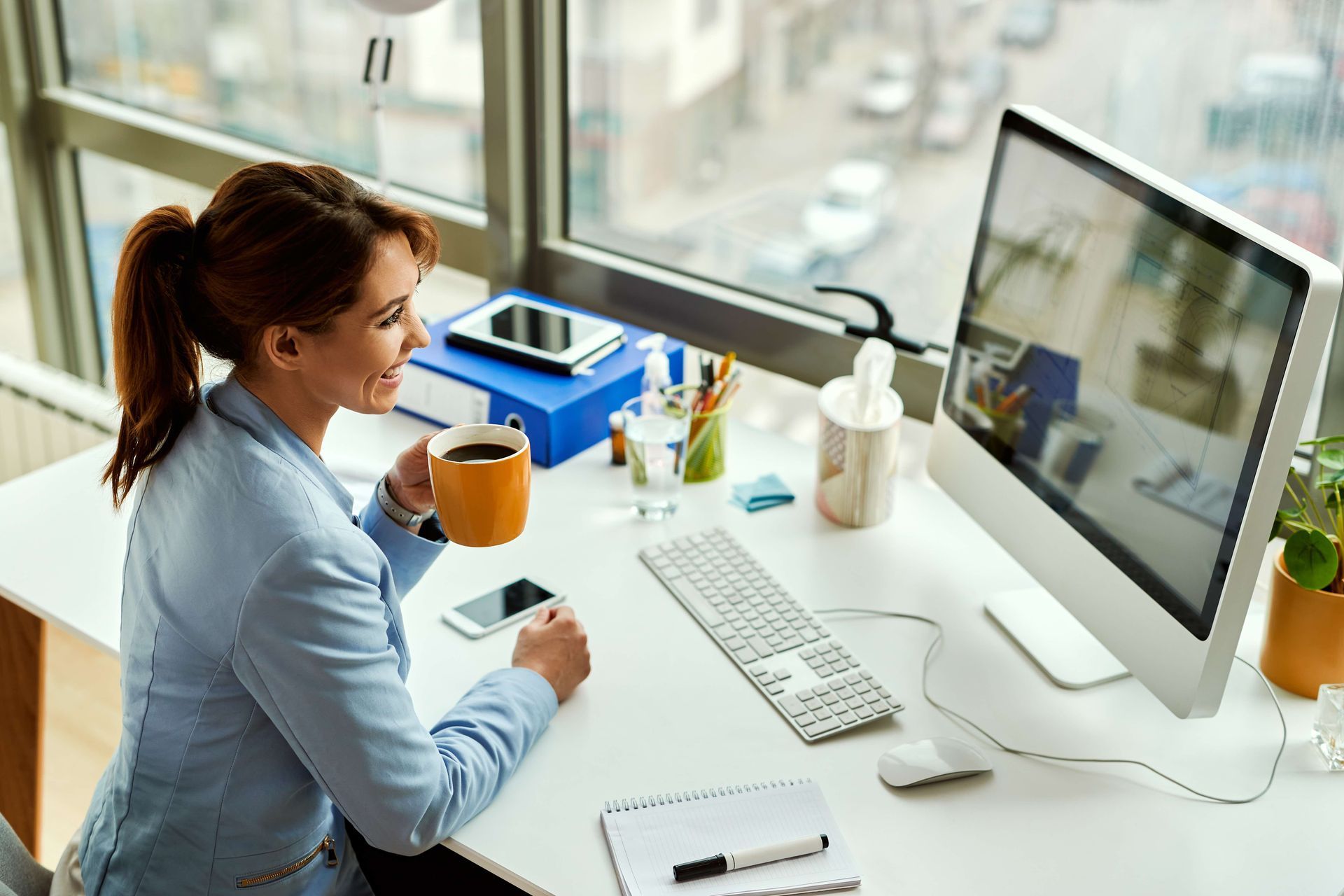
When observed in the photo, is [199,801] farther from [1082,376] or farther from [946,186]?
[946,186]

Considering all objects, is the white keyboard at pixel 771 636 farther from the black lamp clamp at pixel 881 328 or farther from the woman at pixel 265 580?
the black lamp clamp at pixel 881 328

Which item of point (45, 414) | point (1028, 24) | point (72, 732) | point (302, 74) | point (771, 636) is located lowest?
point (72, 732)

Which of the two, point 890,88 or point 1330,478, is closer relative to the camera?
point 1330,478

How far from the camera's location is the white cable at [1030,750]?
109 cm

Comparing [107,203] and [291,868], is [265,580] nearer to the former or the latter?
[291,868]

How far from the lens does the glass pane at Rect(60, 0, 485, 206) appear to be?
223cm

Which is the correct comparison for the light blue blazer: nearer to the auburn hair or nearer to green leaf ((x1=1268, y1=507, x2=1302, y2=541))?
the auburn hair

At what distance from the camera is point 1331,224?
141cm

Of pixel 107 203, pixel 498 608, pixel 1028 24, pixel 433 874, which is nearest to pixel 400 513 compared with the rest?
pixel 498 608

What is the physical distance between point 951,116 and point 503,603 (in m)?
0.94

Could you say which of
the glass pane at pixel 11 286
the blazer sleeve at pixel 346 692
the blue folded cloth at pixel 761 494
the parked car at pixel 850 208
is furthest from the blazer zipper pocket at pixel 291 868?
the glass pane at pixel 11 286

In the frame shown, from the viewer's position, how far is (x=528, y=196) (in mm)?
2064

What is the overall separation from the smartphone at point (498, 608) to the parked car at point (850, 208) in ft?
2.70

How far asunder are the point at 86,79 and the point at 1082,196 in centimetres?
237
